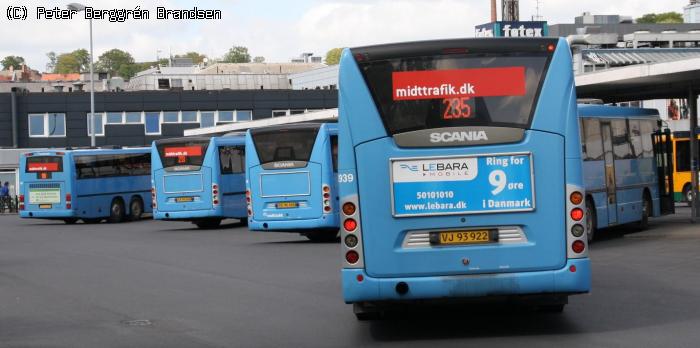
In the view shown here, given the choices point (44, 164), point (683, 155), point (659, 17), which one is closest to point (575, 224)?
point (683, 155)

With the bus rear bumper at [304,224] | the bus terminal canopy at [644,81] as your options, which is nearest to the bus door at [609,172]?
the bus terminal canopy at [644,81]

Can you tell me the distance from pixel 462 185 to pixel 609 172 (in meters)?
14.0

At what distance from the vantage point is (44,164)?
4700 cm

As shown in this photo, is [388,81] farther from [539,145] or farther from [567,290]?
[567,290]

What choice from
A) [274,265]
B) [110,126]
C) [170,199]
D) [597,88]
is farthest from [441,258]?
[110,126]

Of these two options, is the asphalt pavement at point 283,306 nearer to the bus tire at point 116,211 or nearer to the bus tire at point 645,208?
the bus tire at point 645,208

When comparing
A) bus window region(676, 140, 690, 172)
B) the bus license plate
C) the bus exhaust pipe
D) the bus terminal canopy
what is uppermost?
the bus terminal canopy

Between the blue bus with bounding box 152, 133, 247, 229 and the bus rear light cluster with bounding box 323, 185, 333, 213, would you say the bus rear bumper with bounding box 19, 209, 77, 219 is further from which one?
the bus rear light cluster with bounding box 323, 185, 333, 213

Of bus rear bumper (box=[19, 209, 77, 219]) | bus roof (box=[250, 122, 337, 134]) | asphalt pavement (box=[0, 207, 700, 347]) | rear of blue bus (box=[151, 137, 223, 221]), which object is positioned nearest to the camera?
asphalt pavement (box=[0, 207, 700, 347])

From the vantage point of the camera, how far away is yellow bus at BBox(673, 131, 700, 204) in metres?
47.4

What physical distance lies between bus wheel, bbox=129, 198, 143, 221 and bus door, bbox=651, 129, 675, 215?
25.3m

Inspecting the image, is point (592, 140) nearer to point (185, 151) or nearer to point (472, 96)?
point (472, 96)

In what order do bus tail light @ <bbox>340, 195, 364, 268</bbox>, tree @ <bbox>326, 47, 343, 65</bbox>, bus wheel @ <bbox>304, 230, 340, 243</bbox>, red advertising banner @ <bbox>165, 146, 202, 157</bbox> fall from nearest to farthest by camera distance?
bus tail light @ <bbox>340, 195, 364, 268</bbox> < bus wheel @ <bbox>304, 230, 340, 243</bbox> < red advertising banner @ <bbox>165, 146, 202, 157</bbox> < tree @ <bbox>326, 47, 343, 65</bbox>

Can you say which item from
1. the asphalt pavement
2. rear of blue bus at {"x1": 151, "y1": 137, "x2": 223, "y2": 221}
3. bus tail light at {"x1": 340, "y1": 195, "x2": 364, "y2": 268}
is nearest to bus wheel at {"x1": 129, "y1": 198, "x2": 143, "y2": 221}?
rear of blue bus at {"x1": 151, "y1": 137, "x2": 223, "y2": 221}
